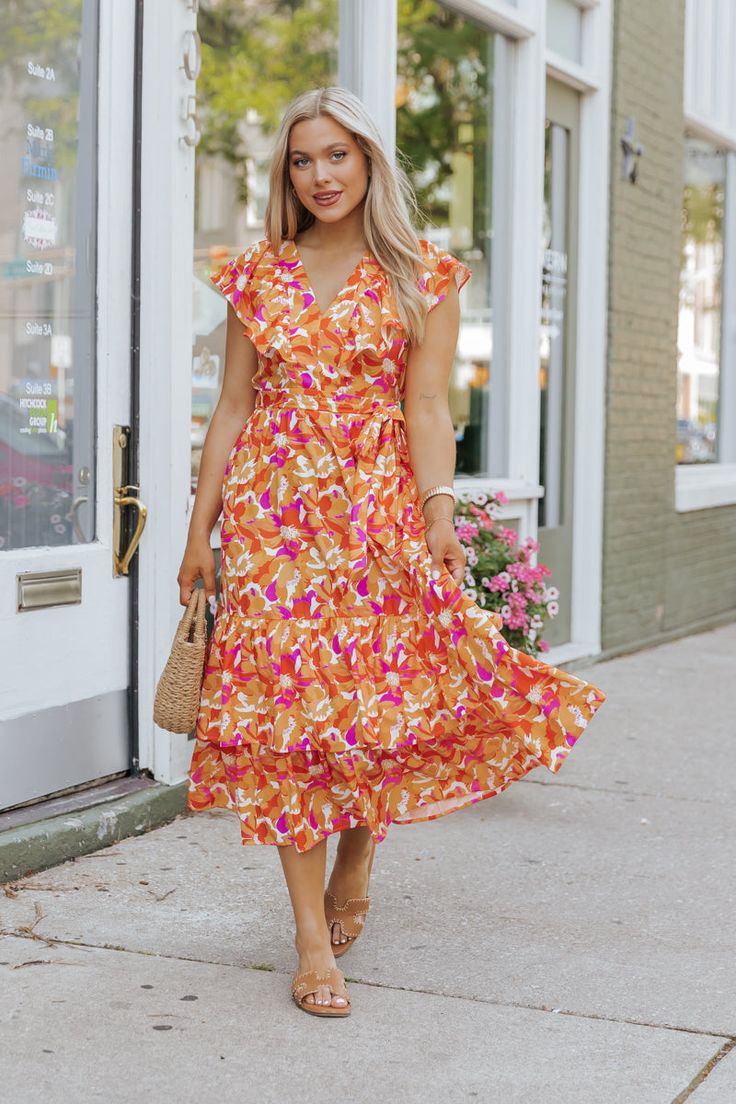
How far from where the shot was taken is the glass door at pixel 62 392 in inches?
165

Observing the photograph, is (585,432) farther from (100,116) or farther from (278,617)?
(278,617)

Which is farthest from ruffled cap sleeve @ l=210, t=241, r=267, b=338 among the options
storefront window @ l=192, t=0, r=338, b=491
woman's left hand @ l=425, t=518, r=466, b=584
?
storefront window @ l=192, t=0, r=338, b=491

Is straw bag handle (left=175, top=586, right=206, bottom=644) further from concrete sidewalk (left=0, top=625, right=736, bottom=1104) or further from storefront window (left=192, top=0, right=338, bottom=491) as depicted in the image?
storefront window (left=192, top=0, right=338, bottom=491)

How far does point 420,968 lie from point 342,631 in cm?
81

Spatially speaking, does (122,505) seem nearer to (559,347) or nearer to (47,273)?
(47,273)

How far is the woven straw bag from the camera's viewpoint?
10.7 feet

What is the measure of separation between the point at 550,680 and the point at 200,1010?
0.98 m

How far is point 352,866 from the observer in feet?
11.6

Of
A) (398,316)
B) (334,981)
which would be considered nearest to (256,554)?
(398,316)

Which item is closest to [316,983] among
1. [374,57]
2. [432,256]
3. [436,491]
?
[436,491]

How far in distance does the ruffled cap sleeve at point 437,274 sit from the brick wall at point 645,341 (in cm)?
428

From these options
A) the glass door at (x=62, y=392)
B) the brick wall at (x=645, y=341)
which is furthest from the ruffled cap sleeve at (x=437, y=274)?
the brick wall at (x=645, y=341)

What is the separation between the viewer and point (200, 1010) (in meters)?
3.13

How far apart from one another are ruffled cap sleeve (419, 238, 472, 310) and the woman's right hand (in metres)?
0.72
